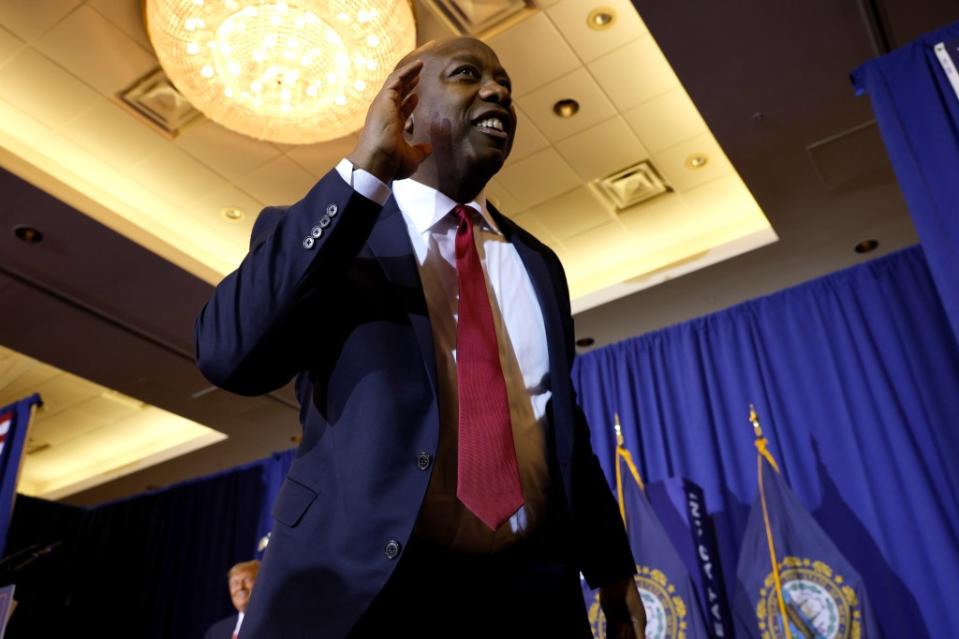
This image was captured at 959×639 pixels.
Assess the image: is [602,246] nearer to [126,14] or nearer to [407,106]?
[126,14]

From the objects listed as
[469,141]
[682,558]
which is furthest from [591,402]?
[469,141]

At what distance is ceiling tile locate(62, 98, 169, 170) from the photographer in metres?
4.85

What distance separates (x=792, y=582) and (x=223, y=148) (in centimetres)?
387

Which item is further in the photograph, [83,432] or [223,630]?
[83,432]

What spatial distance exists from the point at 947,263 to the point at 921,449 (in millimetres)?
1719

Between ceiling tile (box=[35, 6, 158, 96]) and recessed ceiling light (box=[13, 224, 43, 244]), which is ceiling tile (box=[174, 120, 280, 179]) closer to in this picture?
ceiling tile (box=[35, 6, 158, 96])

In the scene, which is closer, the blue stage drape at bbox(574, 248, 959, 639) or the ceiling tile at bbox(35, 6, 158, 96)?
the blue stage drape at bbox(574, 248, 959, 639)

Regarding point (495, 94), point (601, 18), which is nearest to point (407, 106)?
point (495, 94)

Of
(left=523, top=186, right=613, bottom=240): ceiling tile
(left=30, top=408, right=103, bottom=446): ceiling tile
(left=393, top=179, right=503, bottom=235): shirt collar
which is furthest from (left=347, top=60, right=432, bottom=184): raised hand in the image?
(left=30, top=408, right=103, bottom=446): ceiling tile

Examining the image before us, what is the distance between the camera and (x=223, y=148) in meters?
5.04

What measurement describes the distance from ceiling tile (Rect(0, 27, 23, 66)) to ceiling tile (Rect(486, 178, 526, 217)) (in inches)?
106

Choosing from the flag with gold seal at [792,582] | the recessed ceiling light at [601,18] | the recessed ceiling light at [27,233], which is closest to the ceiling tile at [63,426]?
the recessed ceiling light at [27,233]

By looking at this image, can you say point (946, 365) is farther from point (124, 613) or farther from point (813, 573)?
point (124, 613)

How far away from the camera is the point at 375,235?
109 cm
